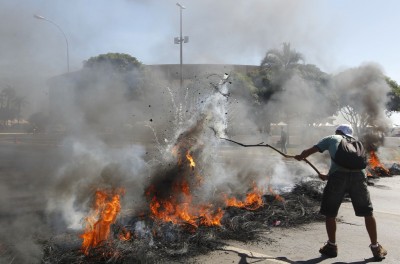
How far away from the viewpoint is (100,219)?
3863 mm

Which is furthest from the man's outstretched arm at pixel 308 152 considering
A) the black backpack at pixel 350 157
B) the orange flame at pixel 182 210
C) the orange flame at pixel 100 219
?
the orange flame at pixel 100 219

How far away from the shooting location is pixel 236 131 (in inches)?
398

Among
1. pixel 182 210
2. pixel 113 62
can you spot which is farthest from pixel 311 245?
pixel 113 62

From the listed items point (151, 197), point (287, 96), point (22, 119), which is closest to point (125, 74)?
point (22, 119)

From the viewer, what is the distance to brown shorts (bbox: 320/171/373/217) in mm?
4125

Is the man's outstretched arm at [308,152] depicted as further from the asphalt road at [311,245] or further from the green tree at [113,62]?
the green tree at [113,62]

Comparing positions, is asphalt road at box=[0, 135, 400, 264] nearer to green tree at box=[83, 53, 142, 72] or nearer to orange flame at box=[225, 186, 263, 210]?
orange flame at box=[225, 186, 263, 210]

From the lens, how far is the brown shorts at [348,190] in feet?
13.5

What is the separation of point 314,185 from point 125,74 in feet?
15.6

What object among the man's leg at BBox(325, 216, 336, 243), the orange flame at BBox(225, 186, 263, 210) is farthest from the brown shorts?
the orange flame at BBox(225, 186, 263, 210)

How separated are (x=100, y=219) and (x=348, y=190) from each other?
2970 mm

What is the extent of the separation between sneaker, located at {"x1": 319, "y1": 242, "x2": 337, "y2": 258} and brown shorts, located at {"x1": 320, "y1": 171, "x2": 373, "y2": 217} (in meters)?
0.36

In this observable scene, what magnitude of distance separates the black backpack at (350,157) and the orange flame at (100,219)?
9.06 ft

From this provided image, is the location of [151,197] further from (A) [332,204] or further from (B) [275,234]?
(A) [332,204]
